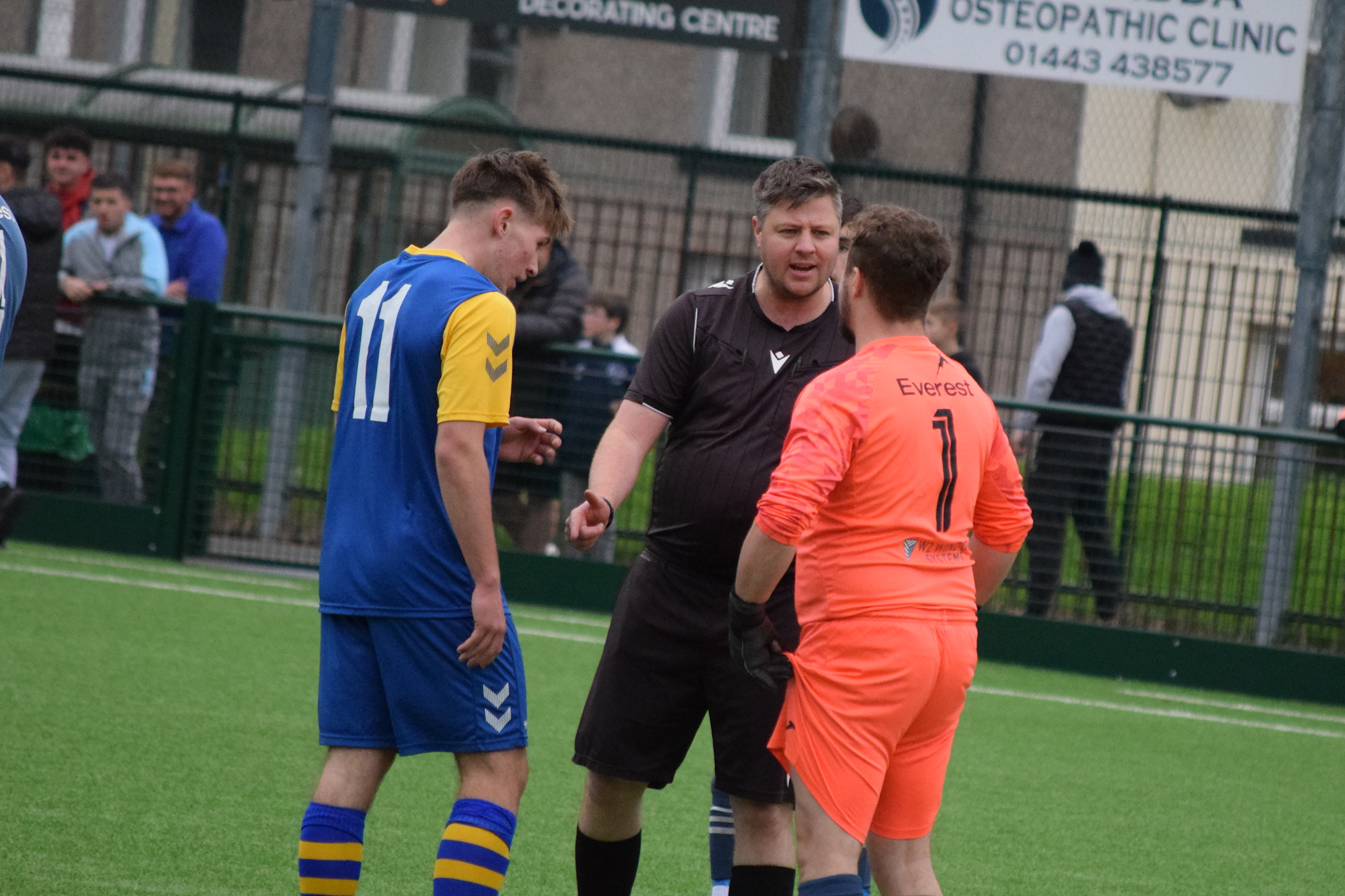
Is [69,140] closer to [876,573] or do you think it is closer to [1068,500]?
[1068,500]

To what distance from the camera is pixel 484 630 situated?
3.45 metres

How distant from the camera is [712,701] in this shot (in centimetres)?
390

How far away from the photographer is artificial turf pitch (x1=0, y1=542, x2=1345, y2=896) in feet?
14.9

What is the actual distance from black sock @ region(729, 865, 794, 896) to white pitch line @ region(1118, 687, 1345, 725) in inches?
200

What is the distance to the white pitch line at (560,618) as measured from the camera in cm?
891

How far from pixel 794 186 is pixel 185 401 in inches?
253

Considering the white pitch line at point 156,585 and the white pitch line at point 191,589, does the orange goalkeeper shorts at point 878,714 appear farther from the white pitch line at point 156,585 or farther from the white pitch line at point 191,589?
the white pitch line at point 156,585

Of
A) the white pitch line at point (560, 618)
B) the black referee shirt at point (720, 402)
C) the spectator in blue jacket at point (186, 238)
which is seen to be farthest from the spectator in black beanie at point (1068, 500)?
the black referee shirt at point (720, 402)

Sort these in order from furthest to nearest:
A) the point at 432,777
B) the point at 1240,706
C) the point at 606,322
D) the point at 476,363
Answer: the point at 606,322 < the point at 1240,706 < the point at 432,777 < the point at 476,363

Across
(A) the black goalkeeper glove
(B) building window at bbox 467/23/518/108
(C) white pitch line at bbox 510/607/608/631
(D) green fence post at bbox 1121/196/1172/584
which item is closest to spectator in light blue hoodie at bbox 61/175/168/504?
(C) white pitch line at bbox 510/607/608/631

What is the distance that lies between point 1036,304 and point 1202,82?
155 inches

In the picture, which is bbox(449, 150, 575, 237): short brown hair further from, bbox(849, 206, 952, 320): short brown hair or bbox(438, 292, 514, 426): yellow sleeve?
bbox(849, 206, 952, 320): short brown hair

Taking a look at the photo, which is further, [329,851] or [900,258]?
[329,851]

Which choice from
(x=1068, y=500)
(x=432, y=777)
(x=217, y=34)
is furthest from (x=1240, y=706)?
(x=217, y=34)
